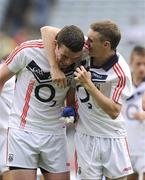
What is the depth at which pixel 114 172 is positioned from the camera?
649 centimetres

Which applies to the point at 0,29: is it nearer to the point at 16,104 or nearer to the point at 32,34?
the point at 32,34

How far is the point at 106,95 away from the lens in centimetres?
641

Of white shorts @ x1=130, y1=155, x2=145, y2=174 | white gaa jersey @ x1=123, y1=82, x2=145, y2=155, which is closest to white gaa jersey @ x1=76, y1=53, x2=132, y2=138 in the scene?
white gaa jersey @ x1=123, y1=82, x2=145, y2=155

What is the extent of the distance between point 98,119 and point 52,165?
579 millimetres

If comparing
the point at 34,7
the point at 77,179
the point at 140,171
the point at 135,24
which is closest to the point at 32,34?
the point at 34,7

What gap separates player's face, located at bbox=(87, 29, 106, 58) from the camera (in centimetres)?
623

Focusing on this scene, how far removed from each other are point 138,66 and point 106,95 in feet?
8.23

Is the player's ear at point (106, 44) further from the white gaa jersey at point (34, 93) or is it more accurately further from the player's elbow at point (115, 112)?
the player's elbow at point (115, 112)

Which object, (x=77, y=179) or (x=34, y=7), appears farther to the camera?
(x=34, y=7)


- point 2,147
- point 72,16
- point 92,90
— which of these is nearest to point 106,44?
point 92,90

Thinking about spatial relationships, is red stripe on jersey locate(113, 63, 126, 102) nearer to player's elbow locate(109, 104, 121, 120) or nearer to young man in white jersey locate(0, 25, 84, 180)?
player's elbow locate(109, 104, 121, 120)

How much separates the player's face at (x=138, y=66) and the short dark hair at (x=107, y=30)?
2562 millimetres

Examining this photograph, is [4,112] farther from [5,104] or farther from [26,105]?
[26,105]

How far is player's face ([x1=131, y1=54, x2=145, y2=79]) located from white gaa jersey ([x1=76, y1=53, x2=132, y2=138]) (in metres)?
2.23
